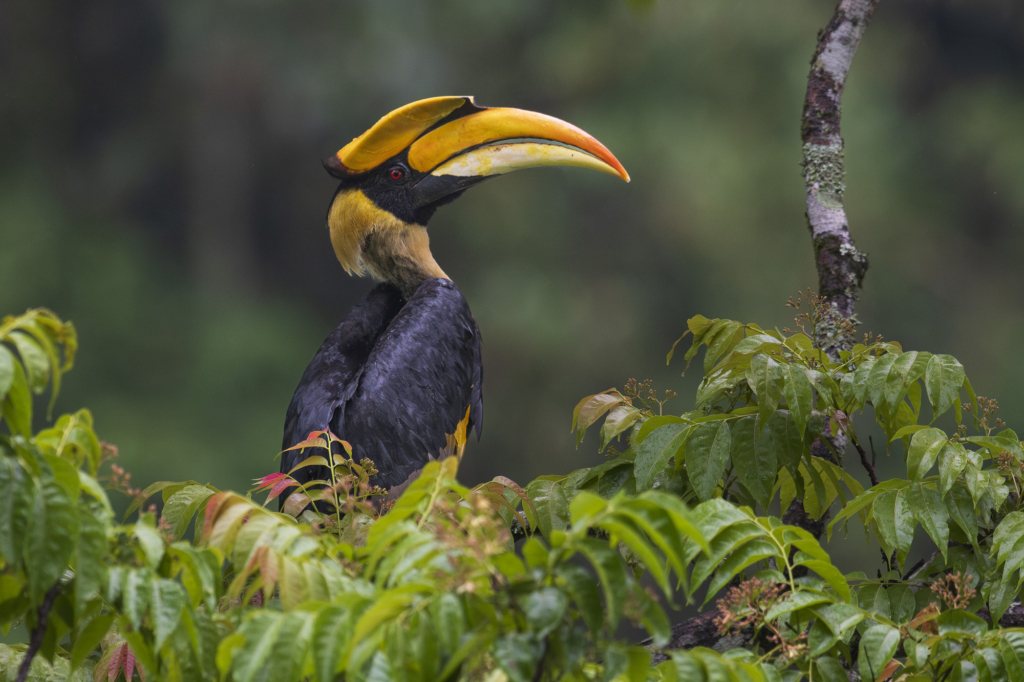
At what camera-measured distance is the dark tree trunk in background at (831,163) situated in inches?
41.7

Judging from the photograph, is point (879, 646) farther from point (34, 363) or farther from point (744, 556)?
point (34, 363)

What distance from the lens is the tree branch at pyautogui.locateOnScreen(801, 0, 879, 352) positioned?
3.61 ft

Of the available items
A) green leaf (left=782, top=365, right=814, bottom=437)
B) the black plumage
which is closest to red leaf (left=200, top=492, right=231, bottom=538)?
green leaf (left=782, top=365, right=814, bottom=437)

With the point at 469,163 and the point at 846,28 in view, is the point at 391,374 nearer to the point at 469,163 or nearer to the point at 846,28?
the point at 469,163

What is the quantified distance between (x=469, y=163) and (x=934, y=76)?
383 cm

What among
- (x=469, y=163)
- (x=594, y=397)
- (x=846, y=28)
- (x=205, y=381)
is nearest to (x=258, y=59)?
(x=205, y=381)

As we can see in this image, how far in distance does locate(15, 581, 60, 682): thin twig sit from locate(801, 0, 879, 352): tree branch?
92cm

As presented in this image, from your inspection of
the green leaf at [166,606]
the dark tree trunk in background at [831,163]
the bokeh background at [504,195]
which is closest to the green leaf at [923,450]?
the dark tree trunk in background at [831,163]

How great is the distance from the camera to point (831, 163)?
1128mm

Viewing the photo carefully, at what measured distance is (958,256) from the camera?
4.20m

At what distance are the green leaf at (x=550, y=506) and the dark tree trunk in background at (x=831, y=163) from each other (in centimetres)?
43

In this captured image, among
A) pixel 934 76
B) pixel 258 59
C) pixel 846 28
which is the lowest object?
pixel 846 28

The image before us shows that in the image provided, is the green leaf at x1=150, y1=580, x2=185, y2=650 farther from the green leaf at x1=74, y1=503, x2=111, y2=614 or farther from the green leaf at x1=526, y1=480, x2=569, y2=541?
the green leaf at x1=526, y1=480, x2=569, y2=541

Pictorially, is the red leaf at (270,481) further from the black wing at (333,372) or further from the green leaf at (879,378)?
the green leaf at (879,378)
